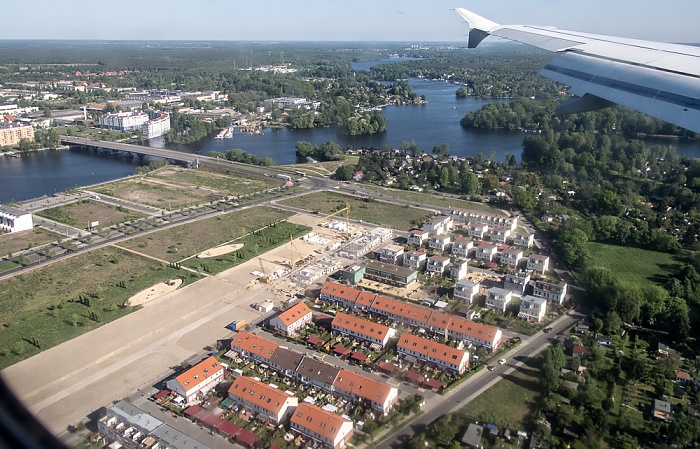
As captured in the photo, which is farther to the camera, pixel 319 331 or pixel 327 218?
pixel 327 218

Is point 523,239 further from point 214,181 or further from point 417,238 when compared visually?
point 214,181

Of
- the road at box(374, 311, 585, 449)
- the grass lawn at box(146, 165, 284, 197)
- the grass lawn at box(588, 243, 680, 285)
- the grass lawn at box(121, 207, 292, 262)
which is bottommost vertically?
the road at box(374, 311, 585, 449)

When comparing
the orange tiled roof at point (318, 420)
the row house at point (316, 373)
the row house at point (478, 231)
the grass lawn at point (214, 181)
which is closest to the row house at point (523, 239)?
the row house at point (478, 231)

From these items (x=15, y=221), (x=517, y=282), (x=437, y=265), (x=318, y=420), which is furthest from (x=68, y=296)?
(x=517, y=282)

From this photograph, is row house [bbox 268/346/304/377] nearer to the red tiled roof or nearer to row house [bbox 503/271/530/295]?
the red tiled roof

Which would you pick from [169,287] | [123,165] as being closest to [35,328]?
[169,287]

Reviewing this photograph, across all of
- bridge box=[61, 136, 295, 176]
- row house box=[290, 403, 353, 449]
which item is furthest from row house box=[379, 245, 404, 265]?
bridge box=[61, 136, 295, 176]

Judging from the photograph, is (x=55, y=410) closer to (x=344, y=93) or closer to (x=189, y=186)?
(x=189, y=186)
